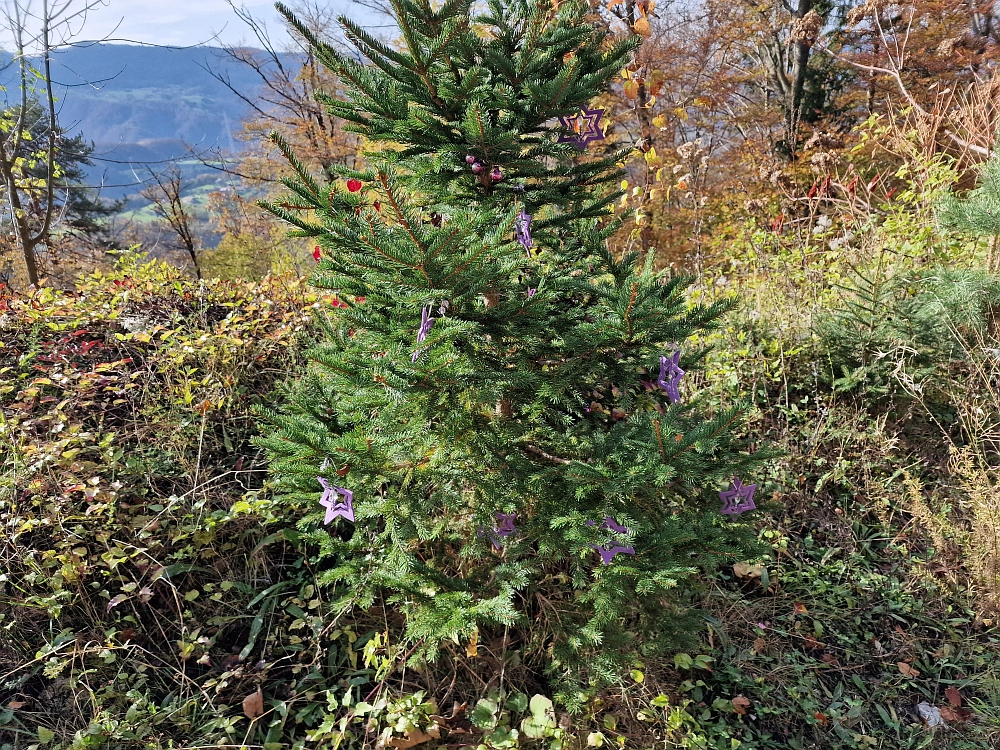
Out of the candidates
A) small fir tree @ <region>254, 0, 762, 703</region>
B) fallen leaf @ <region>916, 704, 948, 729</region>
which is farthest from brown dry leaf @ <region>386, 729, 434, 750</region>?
fallen leaf @ <region>916, 704, 948, 729</region>

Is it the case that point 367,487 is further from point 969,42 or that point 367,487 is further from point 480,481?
point 969,42

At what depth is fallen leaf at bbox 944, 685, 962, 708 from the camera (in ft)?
7.38

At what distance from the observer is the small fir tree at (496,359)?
1367mm

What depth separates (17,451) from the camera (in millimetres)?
2344

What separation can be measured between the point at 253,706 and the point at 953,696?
2.78m

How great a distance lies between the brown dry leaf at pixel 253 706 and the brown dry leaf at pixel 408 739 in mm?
521

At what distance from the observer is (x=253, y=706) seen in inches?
78.6

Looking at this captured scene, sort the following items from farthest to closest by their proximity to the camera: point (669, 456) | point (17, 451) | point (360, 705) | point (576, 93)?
point (17, 451) < point (360, 705) < point (576, 93) < point (669, 456)

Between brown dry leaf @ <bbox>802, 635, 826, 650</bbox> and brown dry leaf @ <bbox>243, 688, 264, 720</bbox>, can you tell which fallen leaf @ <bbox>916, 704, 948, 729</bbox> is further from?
brown dry leaf @ <bbox>243, 688, 264, 720</bbox>

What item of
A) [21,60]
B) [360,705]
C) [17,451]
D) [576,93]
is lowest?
[360,705]

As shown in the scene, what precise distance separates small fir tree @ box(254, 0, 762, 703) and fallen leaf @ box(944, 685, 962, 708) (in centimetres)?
145

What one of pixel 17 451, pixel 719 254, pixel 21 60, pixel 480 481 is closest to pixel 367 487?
pixel 480 481

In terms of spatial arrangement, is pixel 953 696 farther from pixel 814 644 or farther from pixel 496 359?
pixel 496 359

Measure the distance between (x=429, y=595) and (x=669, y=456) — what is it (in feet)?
2.80
